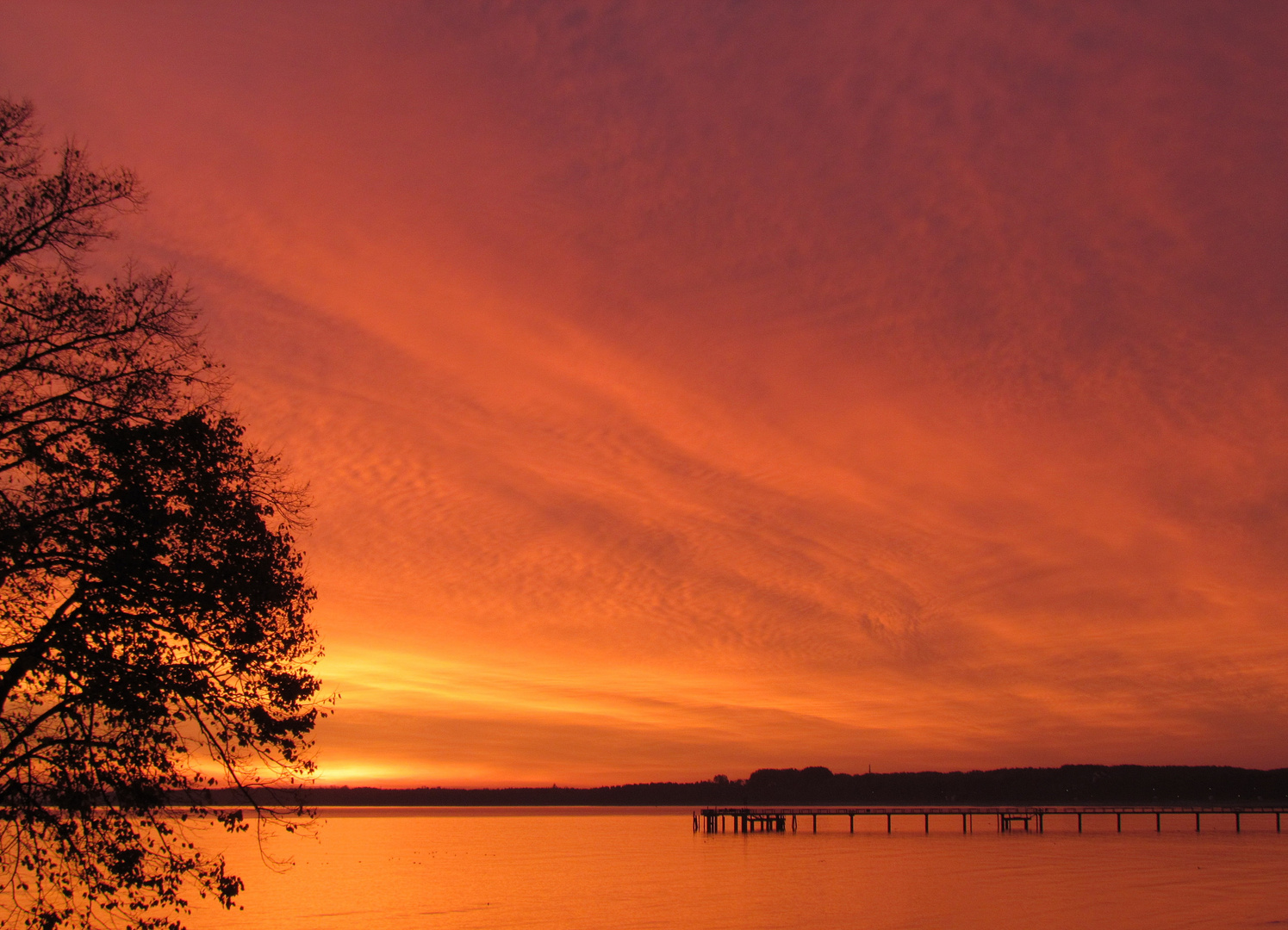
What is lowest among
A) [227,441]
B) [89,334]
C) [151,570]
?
[151,570]

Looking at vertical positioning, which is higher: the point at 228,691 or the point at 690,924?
the point at 228,691

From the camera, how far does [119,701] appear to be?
13914mm

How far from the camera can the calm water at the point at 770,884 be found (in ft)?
165

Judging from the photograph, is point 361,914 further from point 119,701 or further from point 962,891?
point 119,701

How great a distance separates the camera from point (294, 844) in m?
125

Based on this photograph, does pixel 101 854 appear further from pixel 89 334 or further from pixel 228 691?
pixel 89 334

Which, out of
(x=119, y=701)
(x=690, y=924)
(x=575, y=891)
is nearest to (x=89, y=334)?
(x=119, y=701)

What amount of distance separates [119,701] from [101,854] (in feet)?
7.02

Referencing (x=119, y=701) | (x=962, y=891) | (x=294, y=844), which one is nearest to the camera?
(x=119, y=701)

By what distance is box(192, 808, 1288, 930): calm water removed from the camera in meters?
50.4

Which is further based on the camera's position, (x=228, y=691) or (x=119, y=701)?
(x=228, y=691)

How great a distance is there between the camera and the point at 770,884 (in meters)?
66.4

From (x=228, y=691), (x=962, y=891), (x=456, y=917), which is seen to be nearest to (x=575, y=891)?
(x=456, y=917)

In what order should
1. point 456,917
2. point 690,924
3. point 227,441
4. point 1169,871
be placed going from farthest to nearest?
point 1169,871 < point 456,917 < point 690,924 < point 227,441
